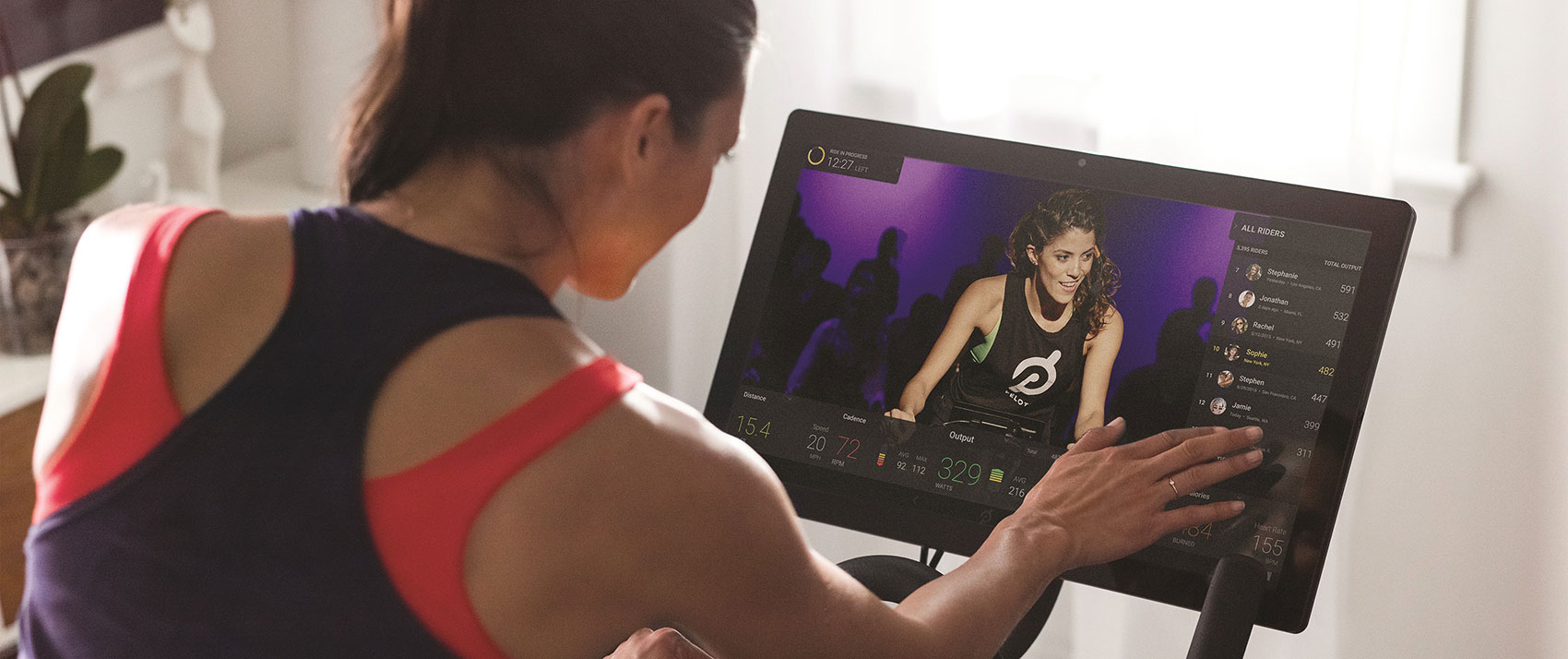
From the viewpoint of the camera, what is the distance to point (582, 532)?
0.74 m

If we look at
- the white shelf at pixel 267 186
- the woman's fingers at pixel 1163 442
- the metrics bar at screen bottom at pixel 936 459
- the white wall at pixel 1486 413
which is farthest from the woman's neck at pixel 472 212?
the white shelf at pixel 267 186

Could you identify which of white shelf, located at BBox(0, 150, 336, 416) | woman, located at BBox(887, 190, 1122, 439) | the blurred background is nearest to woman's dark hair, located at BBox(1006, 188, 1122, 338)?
woman, located at BBox(887, 190, 1122, 439)

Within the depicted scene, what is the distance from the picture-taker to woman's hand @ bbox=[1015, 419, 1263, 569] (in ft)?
3.46

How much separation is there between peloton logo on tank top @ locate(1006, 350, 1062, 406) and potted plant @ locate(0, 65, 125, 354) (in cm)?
143

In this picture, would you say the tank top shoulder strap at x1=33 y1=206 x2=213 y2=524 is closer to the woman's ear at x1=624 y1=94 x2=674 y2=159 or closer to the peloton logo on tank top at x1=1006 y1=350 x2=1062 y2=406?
the woman's ear at x1=624 y1=94 x2=674 y2=159

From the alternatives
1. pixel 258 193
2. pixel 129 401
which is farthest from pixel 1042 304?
pixel 258 193

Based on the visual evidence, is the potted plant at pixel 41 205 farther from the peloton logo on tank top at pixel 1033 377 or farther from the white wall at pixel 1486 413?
the white wall at pixel 1486 413

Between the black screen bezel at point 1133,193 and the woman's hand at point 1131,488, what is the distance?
0.05 metres

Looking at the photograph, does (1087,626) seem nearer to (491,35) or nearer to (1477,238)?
(1477,238)

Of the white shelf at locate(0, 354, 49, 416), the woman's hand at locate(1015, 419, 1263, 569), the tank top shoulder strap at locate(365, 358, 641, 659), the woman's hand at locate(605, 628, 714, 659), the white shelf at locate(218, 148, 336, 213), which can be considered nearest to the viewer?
the tank top shoulder strap at locate(365, 358, 641, 659)

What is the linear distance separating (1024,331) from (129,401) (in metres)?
0.68

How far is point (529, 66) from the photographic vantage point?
2.67 ft

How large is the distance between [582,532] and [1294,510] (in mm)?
595

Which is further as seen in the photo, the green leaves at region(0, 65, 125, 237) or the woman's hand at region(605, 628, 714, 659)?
the green leaves at region(0, 65, 125, 237)
